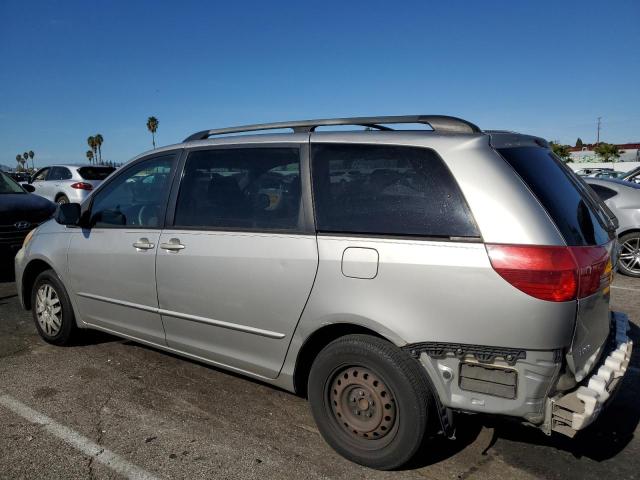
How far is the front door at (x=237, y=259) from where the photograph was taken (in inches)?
118

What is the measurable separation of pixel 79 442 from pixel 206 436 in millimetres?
733

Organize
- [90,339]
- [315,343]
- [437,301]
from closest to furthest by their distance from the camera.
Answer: [437,301], [315,343], [90,339]

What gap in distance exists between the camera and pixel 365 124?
126 inches

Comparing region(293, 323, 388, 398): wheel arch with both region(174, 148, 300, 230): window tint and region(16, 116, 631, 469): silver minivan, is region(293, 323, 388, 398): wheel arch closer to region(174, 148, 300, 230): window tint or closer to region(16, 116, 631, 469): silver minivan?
region(16, 116, 631, 469): silver minivan

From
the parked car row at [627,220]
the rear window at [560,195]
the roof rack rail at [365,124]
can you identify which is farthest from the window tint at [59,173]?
the rear window at [560,195]

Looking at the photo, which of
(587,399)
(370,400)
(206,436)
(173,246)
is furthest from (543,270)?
(173,246)

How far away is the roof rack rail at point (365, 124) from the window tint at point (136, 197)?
35 centimetres

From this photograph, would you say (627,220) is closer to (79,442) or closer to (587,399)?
(587,399)

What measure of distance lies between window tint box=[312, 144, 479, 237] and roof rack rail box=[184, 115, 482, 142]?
0.23 m

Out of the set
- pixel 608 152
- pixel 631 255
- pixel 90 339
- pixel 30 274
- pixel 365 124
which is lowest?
pixel 90 339

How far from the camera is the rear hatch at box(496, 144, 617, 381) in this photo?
2406 mm

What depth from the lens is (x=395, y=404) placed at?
105 inches

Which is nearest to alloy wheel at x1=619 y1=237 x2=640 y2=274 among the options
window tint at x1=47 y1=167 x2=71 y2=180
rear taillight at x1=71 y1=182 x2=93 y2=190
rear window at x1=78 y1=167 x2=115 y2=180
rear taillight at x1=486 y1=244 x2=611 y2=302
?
rear taillight at x1=486 y1=244 x2=611 y2=302

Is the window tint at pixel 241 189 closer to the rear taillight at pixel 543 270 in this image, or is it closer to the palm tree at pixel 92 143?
the rear taillight at pixel 543 270
